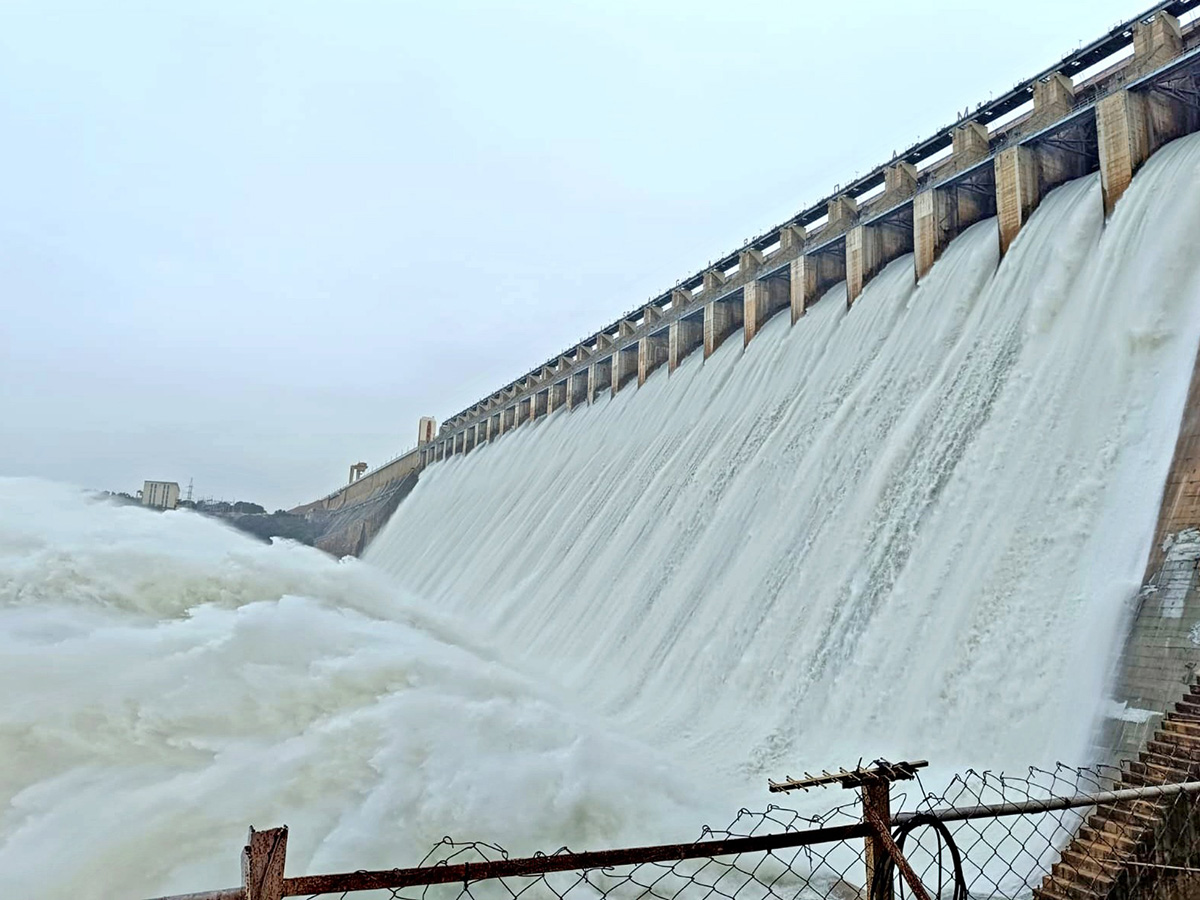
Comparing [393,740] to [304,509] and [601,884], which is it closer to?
[601,884]

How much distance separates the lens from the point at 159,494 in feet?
179

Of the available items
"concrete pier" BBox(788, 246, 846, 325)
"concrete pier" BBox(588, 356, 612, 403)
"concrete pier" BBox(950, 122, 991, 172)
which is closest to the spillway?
"concrete pier" BBox(788, 246, 846, 325)

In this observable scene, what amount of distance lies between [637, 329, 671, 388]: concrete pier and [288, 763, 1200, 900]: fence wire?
16401 mm

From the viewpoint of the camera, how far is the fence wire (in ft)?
10.6

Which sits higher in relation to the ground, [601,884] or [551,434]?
[551,434]

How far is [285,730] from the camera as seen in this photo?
496 cm

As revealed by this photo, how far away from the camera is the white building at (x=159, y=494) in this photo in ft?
177

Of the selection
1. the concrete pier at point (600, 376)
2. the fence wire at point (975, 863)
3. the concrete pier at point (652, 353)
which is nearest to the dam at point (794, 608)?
the fence wire at point (975, 863)

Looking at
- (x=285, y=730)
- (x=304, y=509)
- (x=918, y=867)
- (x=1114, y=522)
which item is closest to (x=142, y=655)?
(x=285, y=730)

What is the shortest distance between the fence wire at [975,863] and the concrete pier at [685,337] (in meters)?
14.8

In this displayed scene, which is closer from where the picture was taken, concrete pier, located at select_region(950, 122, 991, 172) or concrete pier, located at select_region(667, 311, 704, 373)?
concrete pier, located at select_region(950, 122, 991, 172)

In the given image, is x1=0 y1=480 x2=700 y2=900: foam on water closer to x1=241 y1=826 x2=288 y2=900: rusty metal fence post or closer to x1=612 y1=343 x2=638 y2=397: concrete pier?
x1=241 y1=826 x2=288 y2=900: rusty metal fence post

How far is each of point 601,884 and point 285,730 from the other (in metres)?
2.22

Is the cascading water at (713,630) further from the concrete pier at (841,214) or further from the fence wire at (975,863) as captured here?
the concrete pier at (841,214)
